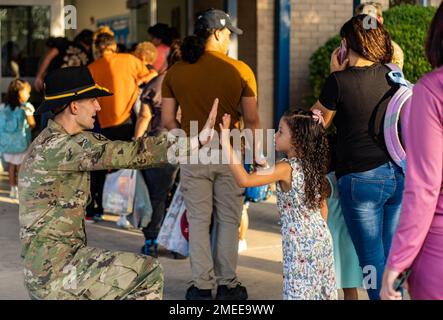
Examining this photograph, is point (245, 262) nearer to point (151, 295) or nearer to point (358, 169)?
point (358, 169)

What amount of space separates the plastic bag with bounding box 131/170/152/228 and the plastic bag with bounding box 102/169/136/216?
0.37 ft

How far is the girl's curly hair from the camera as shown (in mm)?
5754

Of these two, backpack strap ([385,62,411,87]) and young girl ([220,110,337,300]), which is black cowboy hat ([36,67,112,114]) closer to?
young girl ([220,110,337,300])

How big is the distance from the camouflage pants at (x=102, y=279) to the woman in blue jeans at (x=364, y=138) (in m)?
1.68

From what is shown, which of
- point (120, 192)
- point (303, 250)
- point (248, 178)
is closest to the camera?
point (248, 178)

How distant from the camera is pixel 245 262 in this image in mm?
8523

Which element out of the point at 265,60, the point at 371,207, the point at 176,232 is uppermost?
the point at 265,60

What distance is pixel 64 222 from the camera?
4.79 metres

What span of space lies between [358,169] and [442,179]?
2.32m

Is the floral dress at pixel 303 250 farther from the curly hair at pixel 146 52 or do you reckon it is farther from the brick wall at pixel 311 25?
the brick wall at pixel 311 25

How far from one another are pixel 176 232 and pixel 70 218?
130 inches

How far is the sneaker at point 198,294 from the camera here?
7.19 metres

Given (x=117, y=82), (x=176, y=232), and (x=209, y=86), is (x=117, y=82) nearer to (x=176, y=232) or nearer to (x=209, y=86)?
(x=176, y=232)

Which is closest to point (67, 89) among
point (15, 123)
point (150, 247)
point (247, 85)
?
point (247, 85)
